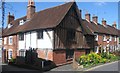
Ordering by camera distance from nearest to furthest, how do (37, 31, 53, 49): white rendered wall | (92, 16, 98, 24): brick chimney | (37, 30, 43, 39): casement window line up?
(37, 31, 53, 49): white rendered wall < (37, 30, 43, 39): casement window < (92, 16, 98, 24): brick chimney

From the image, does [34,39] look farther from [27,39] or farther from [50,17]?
[50,17]

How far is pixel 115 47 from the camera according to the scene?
47.9m

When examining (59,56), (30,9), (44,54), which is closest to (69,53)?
(59,56)

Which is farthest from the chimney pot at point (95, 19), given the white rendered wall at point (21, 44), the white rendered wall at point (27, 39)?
the white rendered wall at point (27, 39)

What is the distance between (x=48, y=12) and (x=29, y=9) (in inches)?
196

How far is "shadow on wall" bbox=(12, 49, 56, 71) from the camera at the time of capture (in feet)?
79.0

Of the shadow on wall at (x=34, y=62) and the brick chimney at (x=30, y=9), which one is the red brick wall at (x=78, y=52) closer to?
the shadow on wall at (x=34, y=62)

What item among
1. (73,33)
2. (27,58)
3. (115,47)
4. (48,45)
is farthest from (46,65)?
(115,47)

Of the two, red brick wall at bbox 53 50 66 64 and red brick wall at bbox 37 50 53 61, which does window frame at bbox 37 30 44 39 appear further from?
red brick wall at bbox 53 50 66 64

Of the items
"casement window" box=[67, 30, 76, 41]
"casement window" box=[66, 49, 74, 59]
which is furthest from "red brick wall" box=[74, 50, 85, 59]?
"casement window" box=[67, 30, 76, 41]

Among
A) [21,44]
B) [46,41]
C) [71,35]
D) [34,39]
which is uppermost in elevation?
[71,35]

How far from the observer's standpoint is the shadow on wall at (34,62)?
948 inches

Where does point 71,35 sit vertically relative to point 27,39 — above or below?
above

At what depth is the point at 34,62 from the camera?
27344 mm
